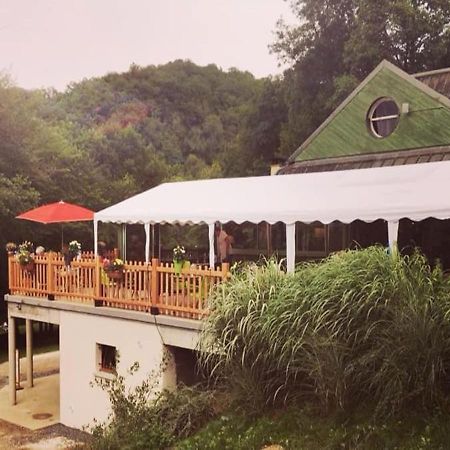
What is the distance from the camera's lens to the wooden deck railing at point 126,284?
10.6 metres

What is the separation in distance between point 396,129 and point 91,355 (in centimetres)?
1029

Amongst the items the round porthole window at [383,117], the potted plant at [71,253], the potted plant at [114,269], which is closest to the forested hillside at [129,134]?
the potted plant at [71,253]

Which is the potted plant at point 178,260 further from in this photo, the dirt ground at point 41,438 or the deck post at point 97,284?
the dirt ground at point 41,438

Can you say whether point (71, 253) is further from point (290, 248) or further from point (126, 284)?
point (290, 248)

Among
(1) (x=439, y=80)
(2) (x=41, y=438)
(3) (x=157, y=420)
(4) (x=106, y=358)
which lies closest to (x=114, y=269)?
(4) (x=106, y=358)

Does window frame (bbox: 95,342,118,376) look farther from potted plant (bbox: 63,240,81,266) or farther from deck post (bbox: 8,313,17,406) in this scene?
deck post (bbox: 8,313,17,406)

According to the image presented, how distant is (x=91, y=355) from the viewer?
1270 cm

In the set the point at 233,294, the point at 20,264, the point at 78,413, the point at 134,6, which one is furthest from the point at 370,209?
the point at 134,6

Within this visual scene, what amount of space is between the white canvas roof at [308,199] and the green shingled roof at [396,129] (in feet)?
14.6

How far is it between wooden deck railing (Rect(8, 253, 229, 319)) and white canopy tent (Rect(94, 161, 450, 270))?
1188 millimetres

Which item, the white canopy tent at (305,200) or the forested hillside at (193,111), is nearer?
the white canopy tent at (305,200)

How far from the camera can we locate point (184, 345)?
10734mm

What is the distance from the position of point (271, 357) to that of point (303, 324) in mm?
732

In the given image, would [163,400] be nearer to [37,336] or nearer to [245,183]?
[245,183]
